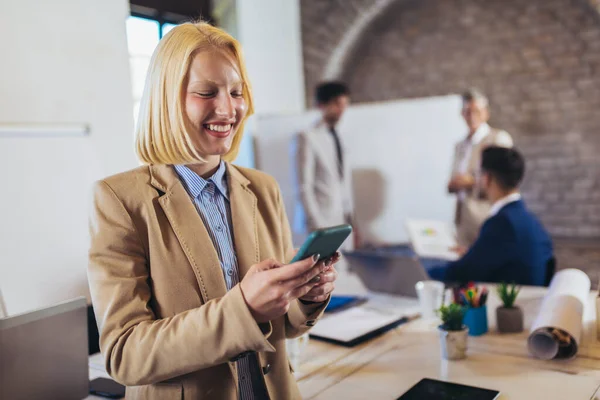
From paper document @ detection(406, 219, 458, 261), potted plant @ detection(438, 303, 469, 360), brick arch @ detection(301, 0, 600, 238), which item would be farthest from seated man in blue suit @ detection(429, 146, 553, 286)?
brick arch @ detection(301, 0, 600, 238)

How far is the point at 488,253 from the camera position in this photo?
2652mm

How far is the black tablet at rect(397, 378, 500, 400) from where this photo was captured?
1.21 metres

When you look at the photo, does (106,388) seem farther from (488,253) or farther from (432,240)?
(432,240)

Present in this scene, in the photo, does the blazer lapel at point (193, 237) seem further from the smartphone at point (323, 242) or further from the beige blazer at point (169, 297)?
the smartphone at point (323, 242)

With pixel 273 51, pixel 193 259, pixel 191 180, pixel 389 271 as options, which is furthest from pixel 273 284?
pixel 273 51

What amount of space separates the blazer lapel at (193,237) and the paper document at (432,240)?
7.58 ft

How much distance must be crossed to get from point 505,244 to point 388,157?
1575 millimetres

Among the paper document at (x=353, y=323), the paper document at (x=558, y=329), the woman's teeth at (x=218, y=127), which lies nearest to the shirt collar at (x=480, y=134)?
the paper document at (x=353, y=323)

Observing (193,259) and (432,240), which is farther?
(432,240)

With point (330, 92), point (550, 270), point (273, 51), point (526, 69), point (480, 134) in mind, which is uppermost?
point (273, 51)

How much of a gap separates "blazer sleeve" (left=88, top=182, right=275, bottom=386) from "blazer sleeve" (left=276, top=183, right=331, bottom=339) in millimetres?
233

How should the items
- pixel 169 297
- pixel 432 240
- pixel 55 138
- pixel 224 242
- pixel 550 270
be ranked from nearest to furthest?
pixel 169 297 → pixel 224 242 → pixel 55 138 → pixel 550 270 → pixel 432 240

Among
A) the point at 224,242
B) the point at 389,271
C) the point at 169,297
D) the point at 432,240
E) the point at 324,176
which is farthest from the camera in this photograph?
the point at 324,176

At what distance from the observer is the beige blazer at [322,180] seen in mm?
3977
